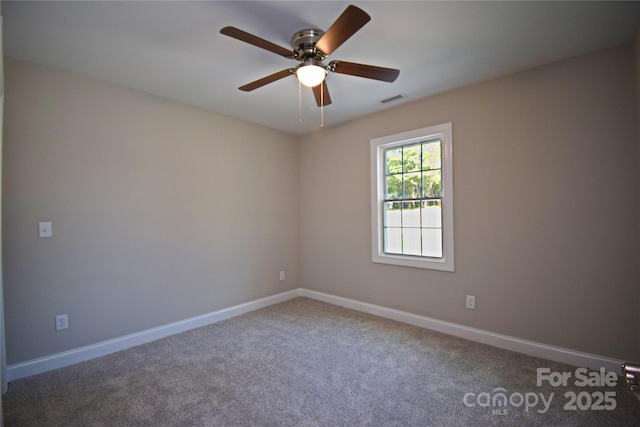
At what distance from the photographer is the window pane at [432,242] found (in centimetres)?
325

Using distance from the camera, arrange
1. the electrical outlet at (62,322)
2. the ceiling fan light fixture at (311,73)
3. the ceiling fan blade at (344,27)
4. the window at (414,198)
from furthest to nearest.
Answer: the window at (414,198) < the electrical outlet at (62,322) < the ceiling fan light fixture at (311,73) < the ceiling fan blade at (344,27)

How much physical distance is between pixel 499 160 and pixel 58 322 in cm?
418

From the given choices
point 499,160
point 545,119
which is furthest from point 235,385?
point 545,119

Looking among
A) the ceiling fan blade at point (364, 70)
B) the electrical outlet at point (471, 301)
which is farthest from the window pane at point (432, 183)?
the ceiling fan blade at point (364, 70)

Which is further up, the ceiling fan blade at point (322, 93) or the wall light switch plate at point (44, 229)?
the ceiling fan blade at point (322, 93)

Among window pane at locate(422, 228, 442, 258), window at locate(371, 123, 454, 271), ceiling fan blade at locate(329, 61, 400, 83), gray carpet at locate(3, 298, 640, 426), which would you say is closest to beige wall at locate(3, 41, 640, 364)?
window at locate(371, 123, 454, 271)

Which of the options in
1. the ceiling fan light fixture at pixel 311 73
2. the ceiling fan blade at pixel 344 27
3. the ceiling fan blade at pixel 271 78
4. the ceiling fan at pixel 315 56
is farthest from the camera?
the ceiling fan blade at pixel 271 78

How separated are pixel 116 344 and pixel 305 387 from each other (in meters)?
1.91

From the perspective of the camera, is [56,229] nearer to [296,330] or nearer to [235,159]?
[235,159]

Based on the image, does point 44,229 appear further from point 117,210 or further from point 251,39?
point 251,39

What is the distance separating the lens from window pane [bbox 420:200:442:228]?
3.24 m

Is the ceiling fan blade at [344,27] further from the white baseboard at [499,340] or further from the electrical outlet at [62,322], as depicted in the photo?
the electrical outlet at [62,322]

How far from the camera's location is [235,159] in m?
3.78

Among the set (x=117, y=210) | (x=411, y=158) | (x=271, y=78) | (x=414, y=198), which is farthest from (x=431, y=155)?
(x=117, y=210)
